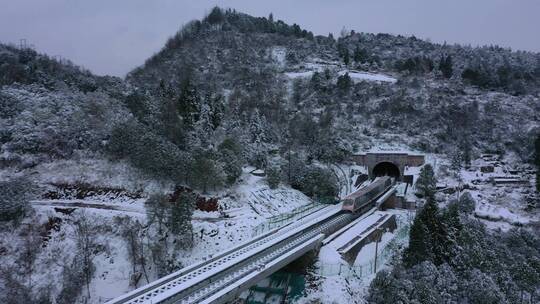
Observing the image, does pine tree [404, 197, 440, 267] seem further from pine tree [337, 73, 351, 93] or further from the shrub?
pine tree [337, 73, 351, 93]

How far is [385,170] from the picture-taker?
4291 centimetres

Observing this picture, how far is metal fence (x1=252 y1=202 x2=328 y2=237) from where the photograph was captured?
23.1m

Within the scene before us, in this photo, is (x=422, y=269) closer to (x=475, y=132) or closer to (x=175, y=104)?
(x=175, y=104)

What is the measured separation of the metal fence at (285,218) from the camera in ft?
75.7

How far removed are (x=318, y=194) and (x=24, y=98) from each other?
2508 centimetres

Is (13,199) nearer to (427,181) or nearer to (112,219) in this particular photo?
(112,219)

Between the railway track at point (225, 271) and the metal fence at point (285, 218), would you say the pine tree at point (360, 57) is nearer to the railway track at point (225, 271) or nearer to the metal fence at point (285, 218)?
the metal fence at point (285, 218)

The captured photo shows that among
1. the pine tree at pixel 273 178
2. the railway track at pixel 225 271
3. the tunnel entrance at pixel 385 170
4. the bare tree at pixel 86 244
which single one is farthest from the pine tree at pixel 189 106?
the tunnel entrance at pixel 385 170

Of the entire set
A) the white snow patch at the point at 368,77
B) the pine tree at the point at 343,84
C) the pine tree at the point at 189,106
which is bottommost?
the pine tree at the point at 189,106

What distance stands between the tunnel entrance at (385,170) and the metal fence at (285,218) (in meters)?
13.1

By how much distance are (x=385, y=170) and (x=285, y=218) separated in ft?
69.7

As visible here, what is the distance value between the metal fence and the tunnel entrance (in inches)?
515

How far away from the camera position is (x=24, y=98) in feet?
98.0

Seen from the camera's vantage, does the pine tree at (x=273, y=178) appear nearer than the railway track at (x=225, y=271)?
No
